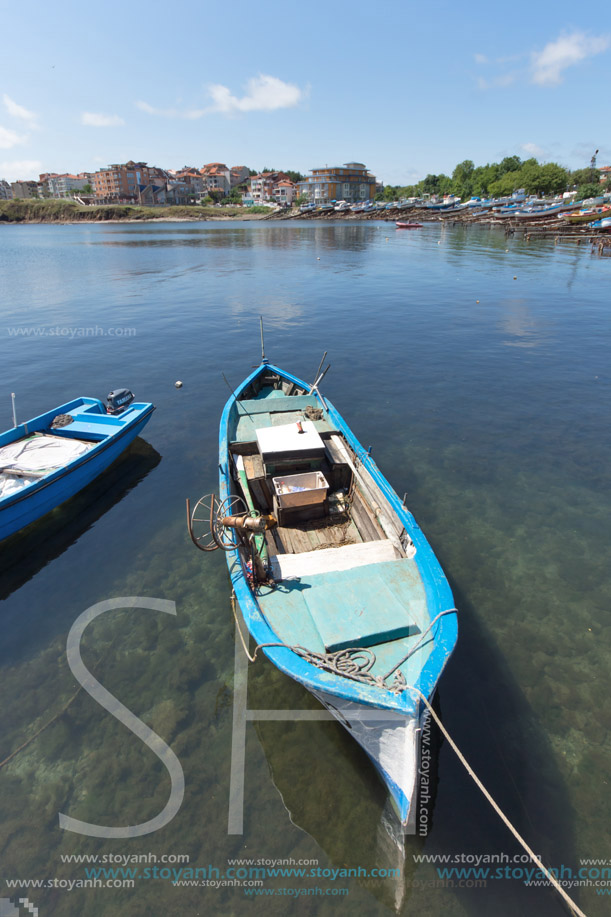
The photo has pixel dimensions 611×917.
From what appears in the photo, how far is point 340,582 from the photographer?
9.14 m

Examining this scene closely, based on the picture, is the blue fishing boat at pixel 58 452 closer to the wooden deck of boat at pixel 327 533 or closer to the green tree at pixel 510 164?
the wooden deck of boat at pixel 327 533

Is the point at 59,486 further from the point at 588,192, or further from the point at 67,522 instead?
the point at 588,192

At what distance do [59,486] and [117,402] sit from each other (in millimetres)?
5906

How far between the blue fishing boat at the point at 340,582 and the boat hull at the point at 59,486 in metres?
4.35

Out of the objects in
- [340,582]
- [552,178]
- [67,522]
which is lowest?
[67,522]

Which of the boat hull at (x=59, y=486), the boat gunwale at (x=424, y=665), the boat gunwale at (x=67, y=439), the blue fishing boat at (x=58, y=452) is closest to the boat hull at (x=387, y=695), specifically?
the boat gunwale at (x=424, y=665)

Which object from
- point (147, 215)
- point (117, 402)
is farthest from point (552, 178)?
point (117, 402)

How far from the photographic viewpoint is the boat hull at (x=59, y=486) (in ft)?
41.8

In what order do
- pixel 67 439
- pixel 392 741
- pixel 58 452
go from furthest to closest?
1. pixel 67 439
2. pixel 58 452
3. pixel 392 741

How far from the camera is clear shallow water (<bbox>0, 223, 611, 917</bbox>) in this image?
7.27 meters

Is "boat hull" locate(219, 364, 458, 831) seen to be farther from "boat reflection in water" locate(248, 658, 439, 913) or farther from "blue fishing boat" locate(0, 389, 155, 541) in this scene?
"blue fishing boat" locate(0, 389, 155, 541)

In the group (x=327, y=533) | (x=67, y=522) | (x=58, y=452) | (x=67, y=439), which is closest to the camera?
(x=327, y=533)

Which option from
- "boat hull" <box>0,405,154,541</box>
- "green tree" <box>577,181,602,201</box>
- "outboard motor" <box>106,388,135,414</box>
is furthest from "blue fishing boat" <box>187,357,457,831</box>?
"green tree" <box>577,181,602,201</box>

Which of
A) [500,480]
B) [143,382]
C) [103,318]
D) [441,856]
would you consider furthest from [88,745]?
[103,318]
